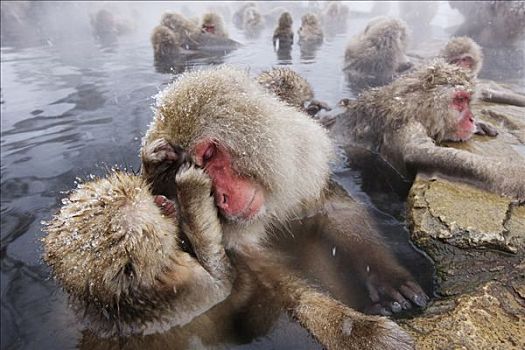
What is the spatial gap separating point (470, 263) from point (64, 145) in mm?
4106

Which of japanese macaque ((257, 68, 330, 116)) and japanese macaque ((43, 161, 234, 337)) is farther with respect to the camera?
japanese macaque ((257, 68, 330, 116))

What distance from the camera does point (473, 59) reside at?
5156 mm

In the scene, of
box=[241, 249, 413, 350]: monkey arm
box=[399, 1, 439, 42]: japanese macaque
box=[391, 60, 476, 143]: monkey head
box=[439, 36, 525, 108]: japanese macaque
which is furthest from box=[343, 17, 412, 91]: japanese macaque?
box=[399, 1, 439, 42]: japanese macaque

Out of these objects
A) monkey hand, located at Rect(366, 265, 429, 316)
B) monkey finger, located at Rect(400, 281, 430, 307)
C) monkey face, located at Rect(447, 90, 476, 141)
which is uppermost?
monkey face, located at Rect(447, 90, 476, 141)

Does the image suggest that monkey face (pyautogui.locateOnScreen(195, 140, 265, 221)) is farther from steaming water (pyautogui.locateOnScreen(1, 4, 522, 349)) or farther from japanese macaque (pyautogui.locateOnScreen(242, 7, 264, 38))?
japanese macaque (pyautogui.locateOnScreen(242, 7, 264, 38))

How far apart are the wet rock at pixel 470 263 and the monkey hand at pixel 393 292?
0.10 m

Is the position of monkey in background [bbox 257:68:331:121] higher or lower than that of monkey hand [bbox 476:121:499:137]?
higher

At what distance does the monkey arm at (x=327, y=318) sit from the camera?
1.58m

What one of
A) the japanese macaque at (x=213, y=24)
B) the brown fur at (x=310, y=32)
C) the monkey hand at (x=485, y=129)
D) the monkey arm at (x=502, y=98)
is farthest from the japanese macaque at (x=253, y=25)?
the monkey hand at (x=485, y=129)

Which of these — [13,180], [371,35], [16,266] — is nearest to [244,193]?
[16,266]

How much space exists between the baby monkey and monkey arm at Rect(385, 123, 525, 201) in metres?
1.54

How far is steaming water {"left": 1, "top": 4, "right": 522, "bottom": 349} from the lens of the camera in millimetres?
2357

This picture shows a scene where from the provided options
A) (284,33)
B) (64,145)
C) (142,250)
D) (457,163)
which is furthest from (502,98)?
(284,33)

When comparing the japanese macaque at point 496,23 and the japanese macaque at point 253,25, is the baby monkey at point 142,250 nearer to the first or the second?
the japanese macaque at point 496,23
